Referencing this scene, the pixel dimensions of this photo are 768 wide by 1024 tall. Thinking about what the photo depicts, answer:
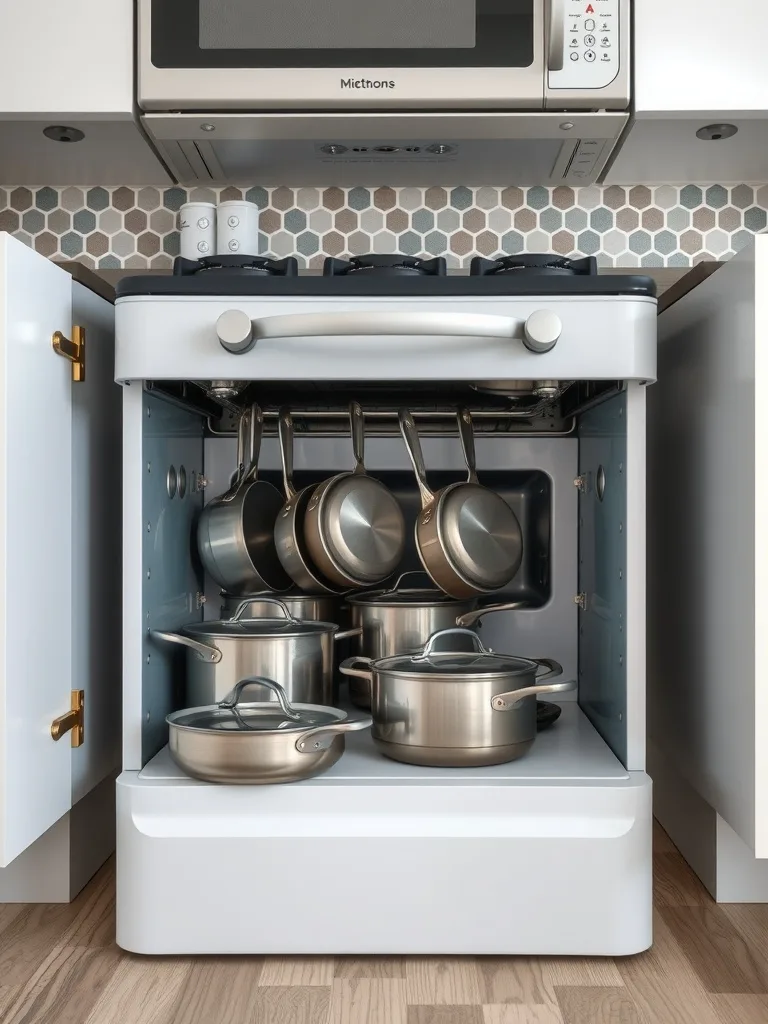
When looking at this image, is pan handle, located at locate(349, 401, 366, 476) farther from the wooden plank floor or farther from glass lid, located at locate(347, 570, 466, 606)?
the wooden plank floor

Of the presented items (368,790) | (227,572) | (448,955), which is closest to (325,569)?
(227,572)

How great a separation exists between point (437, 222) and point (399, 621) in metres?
0.67

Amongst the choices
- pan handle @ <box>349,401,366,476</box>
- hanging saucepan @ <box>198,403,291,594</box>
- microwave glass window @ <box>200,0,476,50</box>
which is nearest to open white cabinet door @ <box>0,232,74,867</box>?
hanging saucepan @ <box>198,403,291,594</box>

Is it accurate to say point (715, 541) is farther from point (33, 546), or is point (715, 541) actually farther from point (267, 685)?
point (33, 546)

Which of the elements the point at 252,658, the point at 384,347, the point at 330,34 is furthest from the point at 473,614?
the point at 330,34

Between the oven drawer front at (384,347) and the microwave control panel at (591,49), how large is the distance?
436 millimetres

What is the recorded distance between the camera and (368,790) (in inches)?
36.4

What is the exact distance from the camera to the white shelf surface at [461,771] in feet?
3.07

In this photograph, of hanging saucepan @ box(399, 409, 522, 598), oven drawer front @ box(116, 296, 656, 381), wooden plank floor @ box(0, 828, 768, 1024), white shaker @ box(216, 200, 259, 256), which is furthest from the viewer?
white shaker @ box(216, 200, 259, 256)

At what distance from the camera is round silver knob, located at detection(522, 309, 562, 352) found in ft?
2.99

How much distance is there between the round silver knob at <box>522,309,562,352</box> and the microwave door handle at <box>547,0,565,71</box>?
1.61 feet

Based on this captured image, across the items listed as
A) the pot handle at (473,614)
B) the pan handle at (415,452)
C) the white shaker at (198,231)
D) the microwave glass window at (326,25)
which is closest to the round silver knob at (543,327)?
the pan handle at (415,452)

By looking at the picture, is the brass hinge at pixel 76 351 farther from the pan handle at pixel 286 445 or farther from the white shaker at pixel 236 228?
the white shaker at pixel 236 228

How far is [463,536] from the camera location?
118 centimetres
